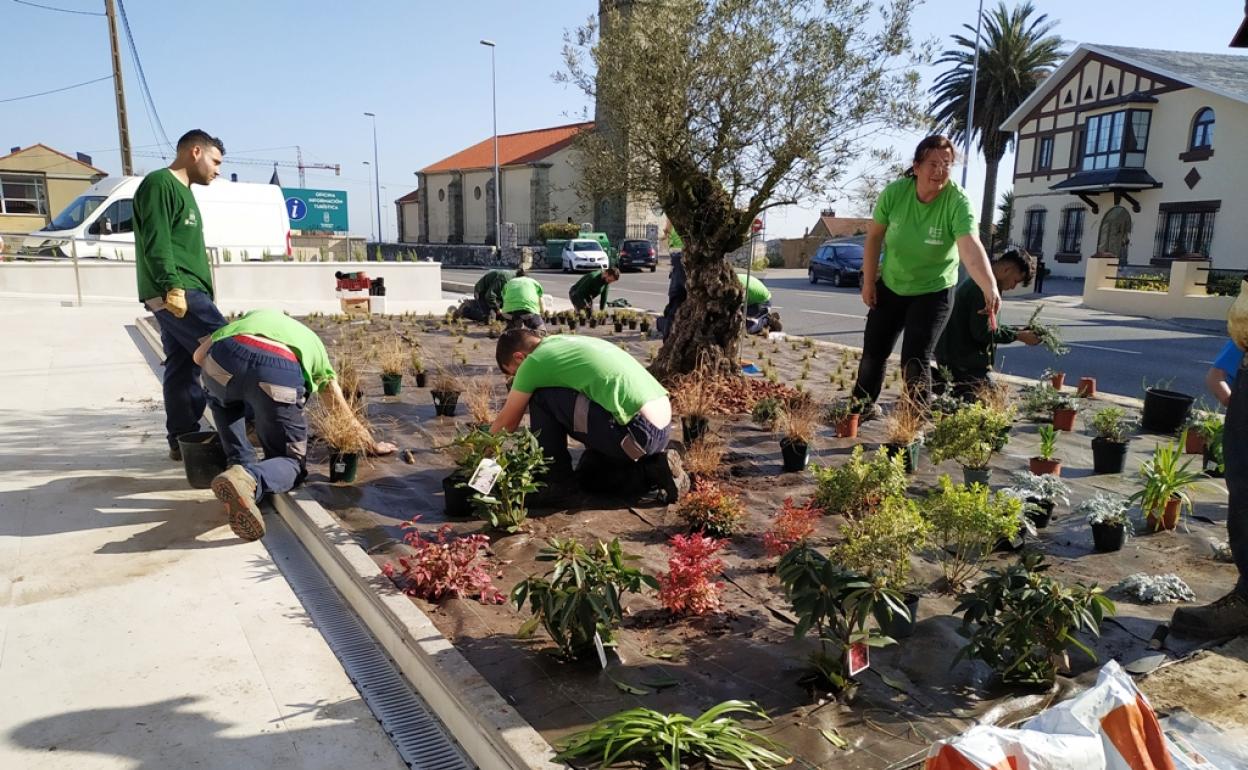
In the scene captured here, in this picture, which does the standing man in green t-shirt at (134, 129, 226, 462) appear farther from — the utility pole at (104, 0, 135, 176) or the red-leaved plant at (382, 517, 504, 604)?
the utility pole at (104, 0, 135, 176)

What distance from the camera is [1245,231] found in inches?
1080

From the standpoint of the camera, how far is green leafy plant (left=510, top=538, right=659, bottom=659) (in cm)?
261

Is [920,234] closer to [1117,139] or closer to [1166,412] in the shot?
[1166,412]

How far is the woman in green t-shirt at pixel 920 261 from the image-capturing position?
17.2 ft

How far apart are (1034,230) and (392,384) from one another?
3775 centimetres

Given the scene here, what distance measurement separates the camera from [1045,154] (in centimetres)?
3700

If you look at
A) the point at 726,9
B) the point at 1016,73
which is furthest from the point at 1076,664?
the point at 1016,73

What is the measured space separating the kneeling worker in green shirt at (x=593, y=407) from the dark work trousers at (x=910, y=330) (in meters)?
2.21

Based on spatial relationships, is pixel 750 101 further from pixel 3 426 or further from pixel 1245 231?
pixel 1245 231

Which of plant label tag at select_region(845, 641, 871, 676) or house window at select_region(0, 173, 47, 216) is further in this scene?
house window at select_region(0, 173, 47, 216)

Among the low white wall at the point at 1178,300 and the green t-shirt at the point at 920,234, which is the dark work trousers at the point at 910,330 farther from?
the low white wall at the point at 1178,300

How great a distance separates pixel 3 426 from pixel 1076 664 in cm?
697

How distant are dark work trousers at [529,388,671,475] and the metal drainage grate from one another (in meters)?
1.25

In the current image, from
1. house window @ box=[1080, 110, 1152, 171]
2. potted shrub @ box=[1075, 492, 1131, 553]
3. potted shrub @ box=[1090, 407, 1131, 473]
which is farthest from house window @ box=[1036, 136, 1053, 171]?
potted shrub @ box=[1075, 492, 1131, 553]
